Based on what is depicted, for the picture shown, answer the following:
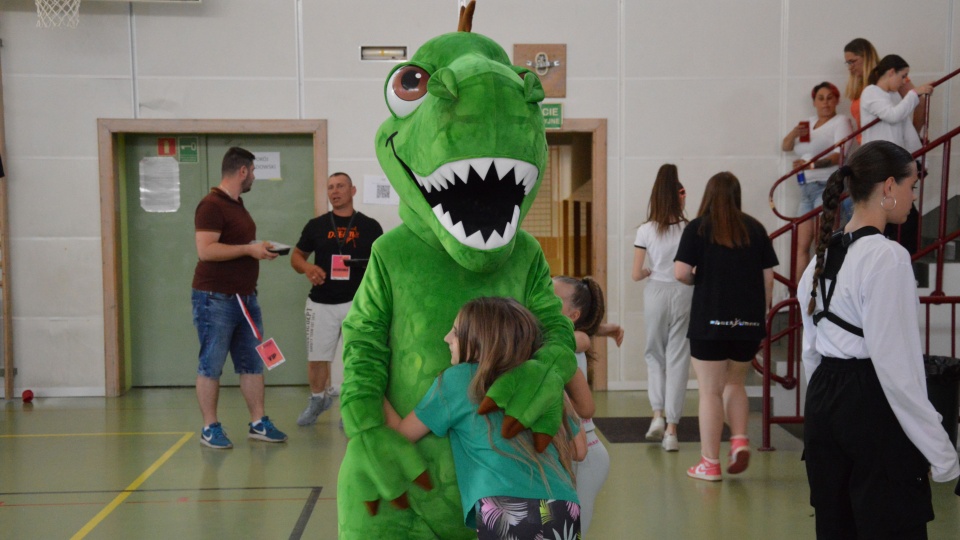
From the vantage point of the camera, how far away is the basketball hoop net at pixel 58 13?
6621mm

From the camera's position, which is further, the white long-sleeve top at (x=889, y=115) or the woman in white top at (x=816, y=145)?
the woman in white top at (x=816, y=145)

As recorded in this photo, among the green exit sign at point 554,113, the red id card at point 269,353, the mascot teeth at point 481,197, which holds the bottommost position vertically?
the red id card at point 269,353

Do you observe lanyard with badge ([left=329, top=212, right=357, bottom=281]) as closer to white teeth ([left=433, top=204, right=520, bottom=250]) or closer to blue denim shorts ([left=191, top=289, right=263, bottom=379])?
blue denim shorts ([left=191, top=289, right=263, bottom=379])

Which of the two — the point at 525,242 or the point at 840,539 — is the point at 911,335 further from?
the point at 525,242

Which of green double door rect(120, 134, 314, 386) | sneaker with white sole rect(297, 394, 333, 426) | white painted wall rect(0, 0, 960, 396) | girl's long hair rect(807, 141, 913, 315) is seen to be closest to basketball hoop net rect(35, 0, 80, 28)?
white painted wall rect(0, 0, 960, 396)

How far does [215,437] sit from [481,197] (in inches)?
152

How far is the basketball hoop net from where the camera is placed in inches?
261

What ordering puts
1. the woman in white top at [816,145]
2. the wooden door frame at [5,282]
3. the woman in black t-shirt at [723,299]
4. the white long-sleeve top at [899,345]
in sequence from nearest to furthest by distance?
the white long-sleeve top at [899,345] < the woman in black t-shirt at [723,299] < the woman in white top at [816,145] < the wooden door frame at [5,282]

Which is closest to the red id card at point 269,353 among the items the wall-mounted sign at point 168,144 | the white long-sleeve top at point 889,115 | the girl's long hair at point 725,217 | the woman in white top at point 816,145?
the girl's long hair at point 725,217

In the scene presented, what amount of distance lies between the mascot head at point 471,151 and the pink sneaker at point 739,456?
9.43 feet

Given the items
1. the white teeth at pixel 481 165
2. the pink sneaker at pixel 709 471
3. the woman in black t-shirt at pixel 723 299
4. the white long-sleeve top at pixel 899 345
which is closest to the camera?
the white teeth at pixel 481 165

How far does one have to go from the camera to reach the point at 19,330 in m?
7.12

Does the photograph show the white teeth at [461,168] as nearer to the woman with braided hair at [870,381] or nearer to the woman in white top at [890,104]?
the woman with braided hair at [870,381]

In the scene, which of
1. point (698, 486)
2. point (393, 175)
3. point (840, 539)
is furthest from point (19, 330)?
point (840, 539)
